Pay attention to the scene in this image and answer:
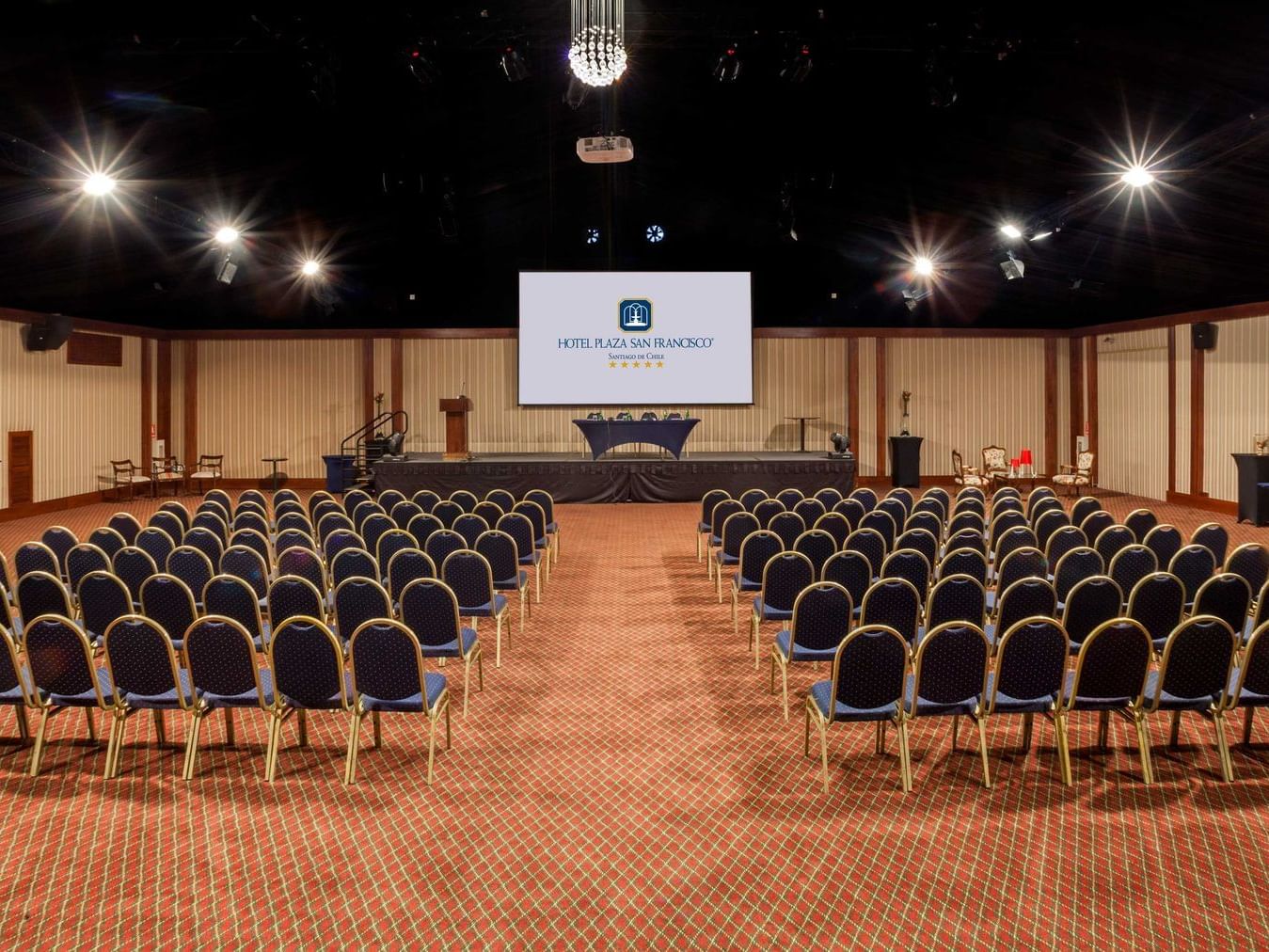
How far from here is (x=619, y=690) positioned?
227 inches

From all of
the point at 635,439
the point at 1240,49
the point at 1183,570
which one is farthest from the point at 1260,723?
the point at 635,439

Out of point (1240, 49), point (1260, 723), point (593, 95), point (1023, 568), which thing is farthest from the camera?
point (593, 95)

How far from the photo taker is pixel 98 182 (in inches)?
367

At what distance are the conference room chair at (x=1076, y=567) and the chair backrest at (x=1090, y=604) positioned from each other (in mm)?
958

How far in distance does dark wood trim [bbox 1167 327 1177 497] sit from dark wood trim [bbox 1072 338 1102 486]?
2.56m

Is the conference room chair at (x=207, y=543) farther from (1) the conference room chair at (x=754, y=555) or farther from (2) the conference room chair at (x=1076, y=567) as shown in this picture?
(2) the conference room chair at (x=1076, y=567)

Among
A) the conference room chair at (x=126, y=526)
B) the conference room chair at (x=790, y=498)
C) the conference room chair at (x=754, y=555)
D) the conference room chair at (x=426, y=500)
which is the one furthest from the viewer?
the conference room chair at (x=790, y=498)

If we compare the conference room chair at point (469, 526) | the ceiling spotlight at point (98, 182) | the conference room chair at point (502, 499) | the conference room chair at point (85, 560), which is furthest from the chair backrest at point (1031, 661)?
the ceiling spotlight at point (98, 182)

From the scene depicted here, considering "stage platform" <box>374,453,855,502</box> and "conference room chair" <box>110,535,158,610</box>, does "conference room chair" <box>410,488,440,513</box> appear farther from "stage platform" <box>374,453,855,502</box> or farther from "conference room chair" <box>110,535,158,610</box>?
"stage platform" <box>374,453,855,502</box>

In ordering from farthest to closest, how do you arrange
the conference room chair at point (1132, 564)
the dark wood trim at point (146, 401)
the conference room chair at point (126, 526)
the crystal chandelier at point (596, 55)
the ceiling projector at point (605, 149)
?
the dark wood trim at point (146, 401) → the ceiling projector at point (605, 149) → the conference room chair at point (126, 526) → the conference room chair at point (1132, 564) → the crystal chandelier at point (596, 55)

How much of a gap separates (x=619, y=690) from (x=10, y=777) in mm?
3227

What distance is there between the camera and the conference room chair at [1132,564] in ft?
20.1

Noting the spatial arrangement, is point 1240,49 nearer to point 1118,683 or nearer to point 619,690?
point 1118,683

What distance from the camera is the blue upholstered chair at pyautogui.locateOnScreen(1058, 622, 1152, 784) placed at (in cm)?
416
